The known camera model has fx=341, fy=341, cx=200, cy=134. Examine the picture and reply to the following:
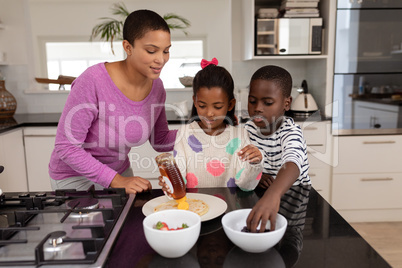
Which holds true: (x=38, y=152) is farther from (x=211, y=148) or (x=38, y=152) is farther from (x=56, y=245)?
(x=56, y=245)

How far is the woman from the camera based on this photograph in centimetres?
104

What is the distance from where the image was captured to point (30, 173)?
2.51 meters

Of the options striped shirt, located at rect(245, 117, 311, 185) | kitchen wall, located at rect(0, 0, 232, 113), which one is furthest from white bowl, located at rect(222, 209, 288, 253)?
kitchen wall, located at rect(0, 0, 232, 113)

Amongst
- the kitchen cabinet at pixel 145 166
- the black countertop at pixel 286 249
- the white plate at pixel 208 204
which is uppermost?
the white plate at pixel 208 204

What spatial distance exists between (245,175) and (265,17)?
184 centimetres

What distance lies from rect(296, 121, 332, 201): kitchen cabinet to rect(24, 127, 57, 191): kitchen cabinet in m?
1.81

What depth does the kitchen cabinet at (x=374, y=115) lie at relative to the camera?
2.53 metres

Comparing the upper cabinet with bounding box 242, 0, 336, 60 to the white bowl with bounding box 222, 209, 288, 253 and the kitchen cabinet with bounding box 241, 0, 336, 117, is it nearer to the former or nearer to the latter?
the kitchen cabinet with bounding box 241, 0, 336, 117

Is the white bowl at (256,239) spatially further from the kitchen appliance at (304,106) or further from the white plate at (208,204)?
the kitchen appliance at (304,106)

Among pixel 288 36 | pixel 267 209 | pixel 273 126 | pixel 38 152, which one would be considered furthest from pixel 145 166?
pixel 267 209

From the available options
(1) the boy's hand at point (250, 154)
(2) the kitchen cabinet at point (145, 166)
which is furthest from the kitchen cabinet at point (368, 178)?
(1) the boy's hand at point (250, 154)

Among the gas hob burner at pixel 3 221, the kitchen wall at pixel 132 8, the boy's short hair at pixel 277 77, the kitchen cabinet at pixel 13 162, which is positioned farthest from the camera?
the kitchen wall at pixel 132 8

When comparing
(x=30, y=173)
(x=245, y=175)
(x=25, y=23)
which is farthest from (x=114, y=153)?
(x=25, y=23)

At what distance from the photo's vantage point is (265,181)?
1063 millimetres
